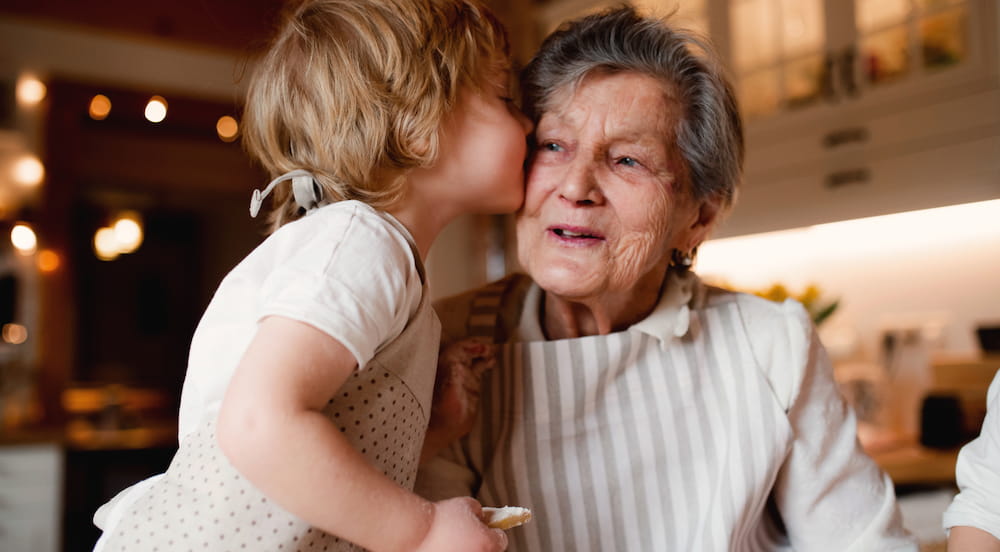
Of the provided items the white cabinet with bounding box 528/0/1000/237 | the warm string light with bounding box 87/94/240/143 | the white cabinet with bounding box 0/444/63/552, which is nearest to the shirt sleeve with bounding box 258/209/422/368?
the white cabinet with bounding box 528/0/1000/237

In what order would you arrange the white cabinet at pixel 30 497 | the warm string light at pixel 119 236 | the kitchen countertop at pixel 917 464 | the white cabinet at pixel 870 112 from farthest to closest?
the warm string light at pixel 119 236 → the white cabinet at pixel 30 497 → the white cabinet at pixel 870 112 → the kitchen countertop at pixel 917 464

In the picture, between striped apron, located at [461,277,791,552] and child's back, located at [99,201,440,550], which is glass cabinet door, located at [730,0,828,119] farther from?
child's back, located at [99,201,440,550]

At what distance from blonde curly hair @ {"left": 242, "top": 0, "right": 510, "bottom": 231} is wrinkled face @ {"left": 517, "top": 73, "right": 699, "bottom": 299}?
0.21 meters

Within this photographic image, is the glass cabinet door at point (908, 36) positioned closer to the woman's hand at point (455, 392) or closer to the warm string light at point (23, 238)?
the woman's hand at point (455, 392)

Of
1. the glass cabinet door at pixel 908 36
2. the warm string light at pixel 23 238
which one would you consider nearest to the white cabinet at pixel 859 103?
the glass cabinet door at pixel 908 36

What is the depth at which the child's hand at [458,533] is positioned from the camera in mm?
767

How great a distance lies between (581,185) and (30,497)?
12.3 feet

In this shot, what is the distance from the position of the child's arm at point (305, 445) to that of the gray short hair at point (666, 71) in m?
0.66

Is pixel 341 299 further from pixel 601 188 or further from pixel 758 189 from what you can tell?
pixel 758 189

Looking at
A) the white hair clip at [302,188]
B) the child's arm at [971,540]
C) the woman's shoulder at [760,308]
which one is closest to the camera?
the child's arm at [971,540]

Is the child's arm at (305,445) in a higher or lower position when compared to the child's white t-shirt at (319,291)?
lower

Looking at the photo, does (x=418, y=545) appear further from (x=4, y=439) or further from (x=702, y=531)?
(x=4, y=439)

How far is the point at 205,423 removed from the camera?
89cm

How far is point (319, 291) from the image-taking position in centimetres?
75
